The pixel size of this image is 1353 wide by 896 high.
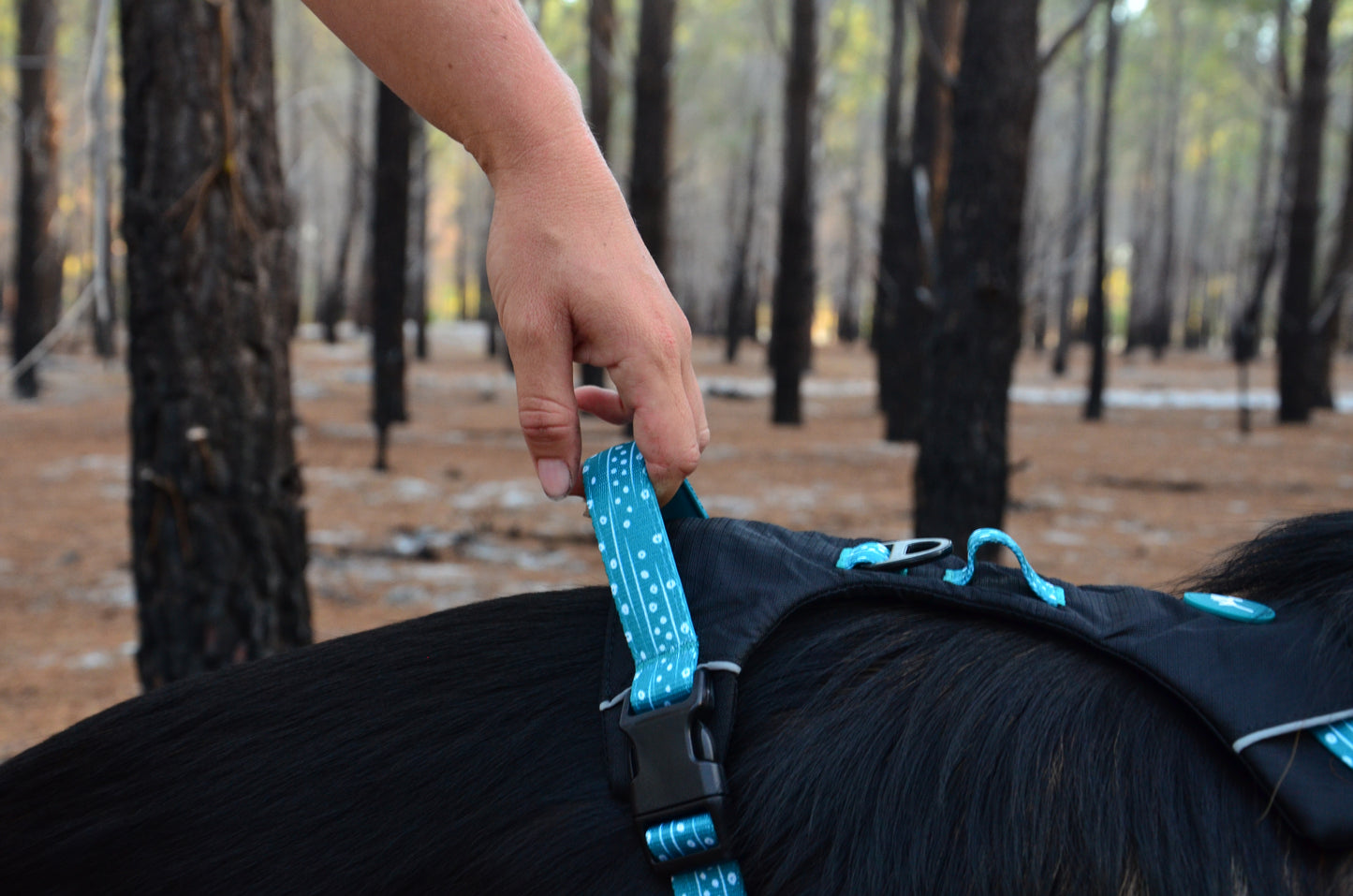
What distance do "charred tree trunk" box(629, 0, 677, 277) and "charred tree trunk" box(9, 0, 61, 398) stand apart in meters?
6.70

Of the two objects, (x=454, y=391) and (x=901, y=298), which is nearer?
(x=901, y=298)

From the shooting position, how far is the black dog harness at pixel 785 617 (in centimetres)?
83

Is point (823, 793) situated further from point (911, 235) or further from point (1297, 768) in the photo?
point (911, 235)

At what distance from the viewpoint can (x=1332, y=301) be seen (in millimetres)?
12031

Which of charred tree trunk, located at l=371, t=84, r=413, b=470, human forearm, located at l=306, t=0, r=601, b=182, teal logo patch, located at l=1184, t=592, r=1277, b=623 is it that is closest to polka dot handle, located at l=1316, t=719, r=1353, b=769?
teal logo patch, located at l=1184, t=592, r=1277, b=623

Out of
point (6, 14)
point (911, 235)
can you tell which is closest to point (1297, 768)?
point (911, 235)

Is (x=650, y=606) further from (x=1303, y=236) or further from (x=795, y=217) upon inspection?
(x=1303, y=236)

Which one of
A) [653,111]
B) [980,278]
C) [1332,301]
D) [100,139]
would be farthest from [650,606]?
[1332,301]

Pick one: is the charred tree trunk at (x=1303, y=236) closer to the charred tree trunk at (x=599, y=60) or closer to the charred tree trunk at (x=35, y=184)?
the charred tree trunk at (x=599, y=60)

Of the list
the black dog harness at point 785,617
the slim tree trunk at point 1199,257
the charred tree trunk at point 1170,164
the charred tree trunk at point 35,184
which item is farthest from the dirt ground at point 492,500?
the slim tree trunk at point 1199,257

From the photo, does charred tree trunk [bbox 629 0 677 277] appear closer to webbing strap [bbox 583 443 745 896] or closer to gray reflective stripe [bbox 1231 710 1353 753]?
webbing strap [bbox 583 443 745 896]

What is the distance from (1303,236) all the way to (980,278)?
393 inches

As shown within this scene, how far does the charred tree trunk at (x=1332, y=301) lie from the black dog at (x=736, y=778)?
13028 millimetres

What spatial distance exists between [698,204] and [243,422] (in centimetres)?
3776
